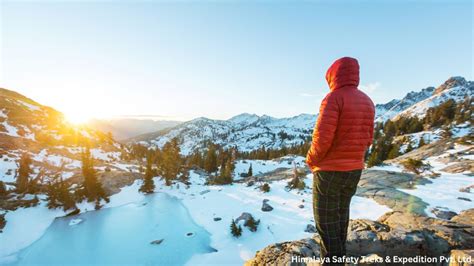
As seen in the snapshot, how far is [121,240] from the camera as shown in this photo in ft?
54.3

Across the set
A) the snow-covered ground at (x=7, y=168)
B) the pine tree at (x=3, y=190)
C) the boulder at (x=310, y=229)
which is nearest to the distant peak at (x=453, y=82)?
the boulder at (x=310, y=229)

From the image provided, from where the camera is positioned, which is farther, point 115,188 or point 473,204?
point 115,188

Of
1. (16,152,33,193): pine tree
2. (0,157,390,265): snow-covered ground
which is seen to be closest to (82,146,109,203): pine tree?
(0,157,390,265): snow-covered ground

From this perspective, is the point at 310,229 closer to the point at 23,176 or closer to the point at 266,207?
the point at 266,207

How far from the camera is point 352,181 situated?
3096mm

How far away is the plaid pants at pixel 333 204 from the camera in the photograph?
302 cm

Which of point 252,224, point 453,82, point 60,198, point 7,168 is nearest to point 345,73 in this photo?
point 252,224

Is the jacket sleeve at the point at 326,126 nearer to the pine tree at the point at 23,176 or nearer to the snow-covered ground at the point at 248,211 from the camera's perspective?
the snow-covered ground at the point at 248,211

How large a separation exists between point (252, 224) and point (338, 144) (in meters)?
14.9

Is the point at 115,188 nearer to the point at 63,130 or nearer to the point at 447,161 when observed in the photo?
the point at 63,130

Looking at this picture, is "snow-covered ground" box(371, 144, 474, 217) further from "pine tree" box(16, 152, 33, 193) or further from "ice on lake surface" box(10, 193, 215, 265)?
"pine tree" box(16, 152, 33, 193)

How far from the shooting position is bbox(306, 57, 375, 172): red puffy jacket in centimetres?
286

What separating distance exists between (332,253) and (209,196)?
23671 mm

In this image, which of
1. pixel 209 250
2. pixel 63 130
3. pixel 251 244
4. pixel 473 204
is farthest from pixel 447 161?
pixel 63 130
